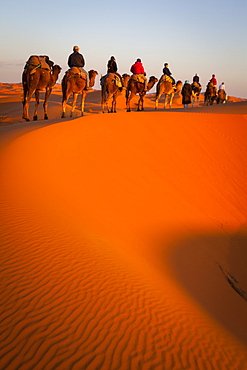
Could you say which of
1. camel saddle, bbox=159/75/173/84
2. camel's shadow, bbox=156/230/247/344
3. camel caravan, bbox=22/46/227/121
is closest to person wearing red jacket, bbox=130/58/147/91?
camel caravan, bbox=22/46/227/121

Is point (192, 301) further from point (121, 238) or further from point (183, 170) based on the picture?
point (183, 170)

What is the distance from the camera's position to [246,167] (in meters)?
8.89

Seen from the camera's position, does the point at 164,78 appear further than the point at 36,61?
Yes

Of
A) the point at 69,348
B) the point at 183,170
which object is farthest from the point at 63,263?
the point at 183,170

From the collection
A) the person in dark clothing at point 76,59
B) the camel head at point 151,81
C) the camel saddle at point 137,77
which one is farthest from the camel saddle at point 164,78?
the person in dark clothing at point 76,59

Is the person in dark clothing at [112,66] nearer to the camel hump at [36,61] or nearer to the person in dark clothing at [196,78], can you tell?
the camel hump at [36,61]

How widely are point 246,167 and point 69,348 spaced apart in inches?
324

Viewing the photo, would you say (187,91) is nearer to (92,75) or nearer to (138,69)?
(138,69)

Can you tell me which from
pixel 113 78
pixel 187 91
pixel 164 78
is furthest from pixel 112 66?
pixel 187 91

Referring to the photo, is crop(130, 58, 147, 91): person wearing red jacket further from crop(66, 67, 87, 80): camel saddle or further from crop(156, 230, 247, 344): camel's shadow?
crop(156, 230, 247, 344): camel's shadow

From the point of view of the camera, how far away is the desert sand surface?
2.02 meters

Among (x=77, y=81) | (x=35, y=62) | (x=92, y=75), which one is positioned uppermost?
(x=35, y=62)

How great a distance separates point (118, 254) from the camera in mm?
3402

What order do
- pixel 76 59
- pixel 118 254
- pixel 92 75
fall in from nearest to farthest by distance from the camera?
pixel 118 254
pixel 76 59
pixel 92 75
